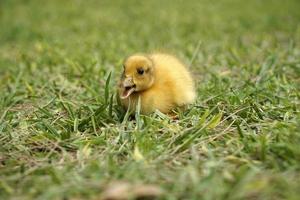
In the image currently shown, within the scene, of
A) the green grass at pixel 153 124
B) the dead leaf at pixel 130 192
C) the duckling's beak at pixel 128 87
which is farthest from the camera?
the duckling's beak at pixel 128 87

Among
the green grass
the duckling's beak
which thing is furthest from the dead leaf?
the duckling's beak

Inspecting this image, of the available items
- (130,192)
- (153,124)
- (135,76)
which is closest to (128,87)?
(135,76)

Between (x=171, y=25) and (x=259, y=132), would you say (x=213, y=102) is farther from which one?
(x=171, y=25)

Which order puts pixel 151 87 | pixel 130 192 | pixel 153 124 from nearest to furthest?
pixel 130 192
pixel 153 124
pixel 151 87

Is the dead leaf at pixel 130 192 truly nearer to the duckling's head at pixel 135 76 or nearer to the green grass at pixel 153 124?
the green grass at pixel 153 124

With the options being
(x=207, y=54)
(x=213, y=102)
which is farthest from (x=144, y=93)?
(x=207, y=54)

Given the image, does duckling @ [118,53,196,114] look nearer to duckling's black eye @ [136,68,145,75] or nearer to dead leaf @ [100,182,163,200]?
duckling's black eye @ [136,68,145,75]

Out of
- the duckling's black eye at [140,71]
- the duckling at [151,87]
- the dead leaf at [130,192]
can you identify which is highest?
the duckling's black eye at [140,71]

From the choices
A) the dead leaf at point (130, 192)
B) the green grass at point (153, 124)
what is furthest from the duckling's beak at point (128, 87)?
the dead leaf at point (130, 192)

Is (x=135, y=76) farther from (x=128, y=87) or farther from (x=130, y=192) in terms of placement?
(x=130, y=192)
